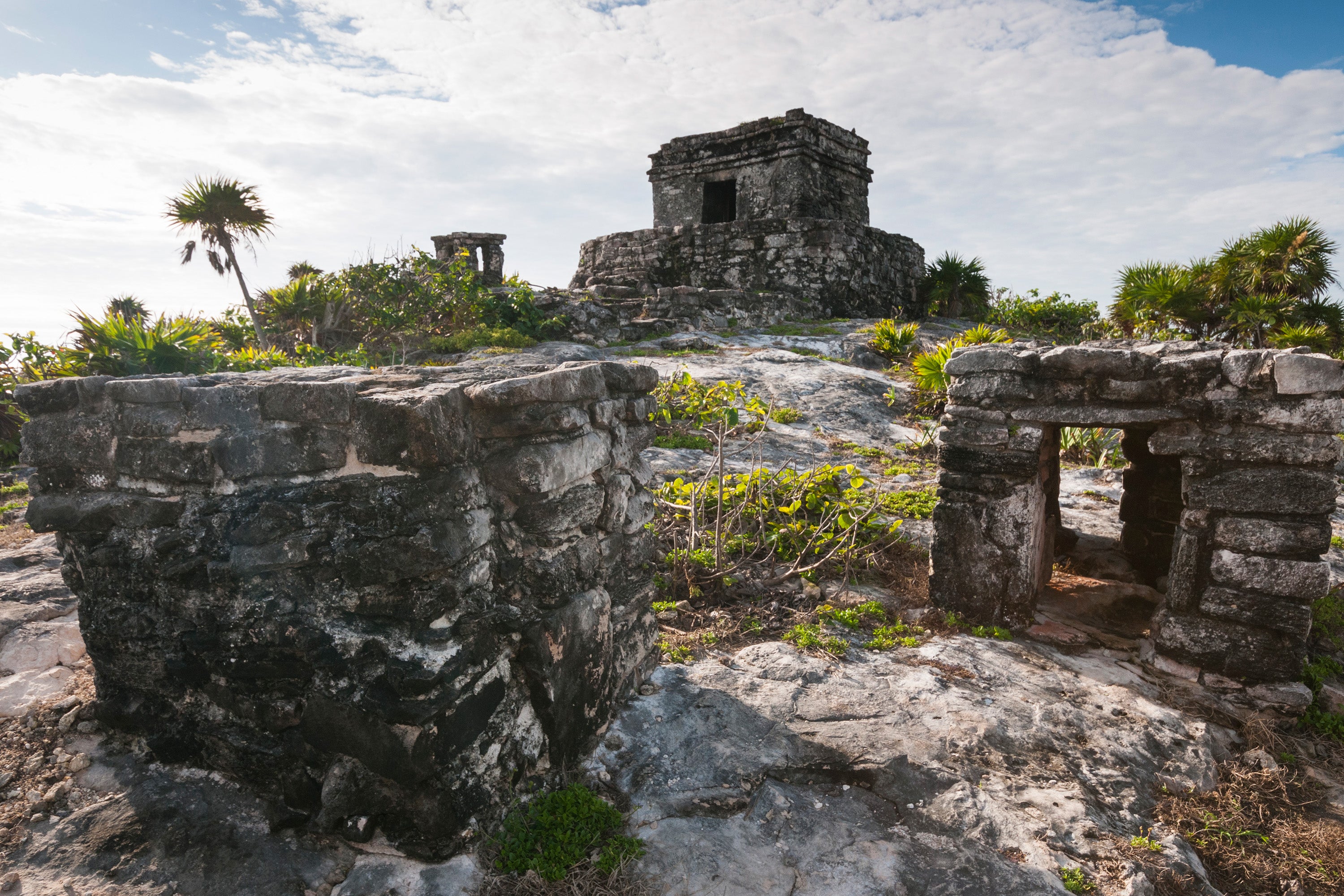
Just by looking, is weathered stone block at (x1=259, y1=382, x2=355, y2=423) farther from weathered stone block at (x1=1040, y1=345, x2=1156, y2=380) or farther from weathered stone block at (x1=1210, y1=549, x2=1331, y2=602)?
weathered stone block at (x1=1210, y1=549, x2=1331, y2=602)

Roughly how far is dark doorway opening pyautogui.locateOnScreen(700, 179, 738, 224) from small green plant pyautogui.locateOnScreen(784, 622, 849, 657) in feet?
42.2

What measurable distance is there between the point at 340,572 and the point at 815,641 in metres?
2.68

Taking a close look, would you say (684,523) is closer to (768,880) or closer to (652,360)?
(768,880)

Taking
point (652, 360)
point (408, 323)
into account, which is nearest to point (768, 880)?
point (652, 360)

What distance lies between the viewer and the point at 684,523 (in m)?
5.63

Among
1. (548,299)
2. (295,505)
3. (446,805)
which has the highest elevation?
(548,299)

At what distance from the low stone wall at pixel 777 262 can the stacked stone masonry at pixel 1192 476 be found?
10156mm

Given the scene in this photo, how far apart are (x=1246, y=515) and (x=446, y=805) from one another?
415cm

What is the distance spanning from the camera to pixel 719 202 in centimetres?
1658

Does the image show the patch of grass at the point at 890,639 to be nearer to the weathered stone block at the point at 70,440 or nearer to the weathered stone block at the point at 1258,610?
the weathered stone block at the point at 1258,610

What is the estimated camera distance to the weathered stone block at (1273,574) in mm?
3727

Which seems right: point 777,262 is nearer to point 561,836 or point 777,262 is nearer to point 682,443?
point 682,443

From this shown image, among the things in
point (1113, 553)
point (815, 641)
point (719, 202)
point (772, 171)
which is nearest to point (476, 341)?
point (772, 171)

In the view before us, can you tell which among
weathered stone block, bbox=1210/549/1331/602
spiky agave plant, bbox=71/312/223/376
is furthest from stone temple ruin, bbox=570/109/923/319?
weathered stone block, bbox=1210/549/1331/602
